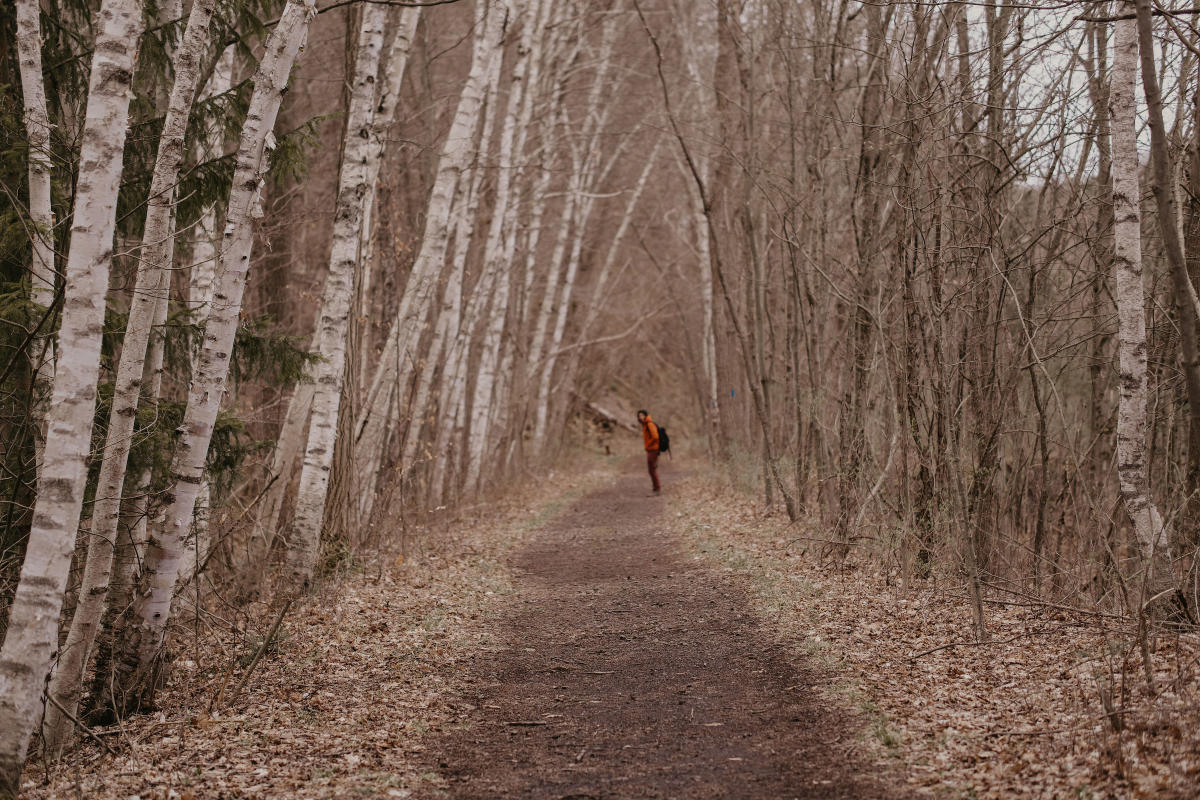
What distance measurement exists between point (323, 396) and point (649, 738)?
5004 millimetres

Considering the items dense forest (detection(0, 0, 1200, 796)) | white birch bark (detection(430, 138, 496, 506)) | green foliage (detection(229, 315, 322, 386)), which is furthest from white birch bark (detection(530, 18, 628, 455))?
green foliage (detection(229, 315, 322, 386))

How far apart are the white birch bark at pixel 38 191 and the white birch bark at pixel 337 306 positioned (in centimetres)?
300

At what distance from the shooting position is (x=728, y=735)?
17.4 feet

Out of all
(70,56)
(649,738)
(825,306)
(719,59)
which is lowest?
(649,738)

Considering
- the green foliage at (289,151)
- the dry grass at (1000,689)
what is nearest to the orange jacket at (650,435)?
the dry grass at (1000,689)

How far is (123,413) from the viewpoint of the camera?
5.38 meters

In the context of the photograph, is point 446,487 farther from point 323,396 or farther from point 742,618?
point 742,618

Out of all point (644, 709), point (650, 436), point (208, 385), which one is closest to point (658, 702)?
point (644, 709)

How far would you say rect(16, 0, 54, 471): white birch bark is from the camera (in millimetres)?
5434

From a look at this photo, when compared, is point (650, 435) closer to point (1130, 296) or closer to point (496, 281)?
point (496, 281)

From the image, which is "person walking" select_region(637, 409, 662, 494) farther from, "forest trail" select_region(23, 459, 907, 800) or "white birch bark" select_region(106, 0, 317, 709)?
"white birch bark" select_region(106, 0, 317, 709)

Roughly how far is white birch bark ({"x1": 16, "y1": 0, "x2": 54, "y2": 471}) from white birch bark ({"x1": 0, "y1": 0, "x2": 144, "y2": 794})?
76 cm

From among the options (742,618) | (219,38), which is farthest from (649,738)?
(219,38)

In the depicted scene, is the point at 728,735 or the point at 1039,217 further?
the point at 1039,217
